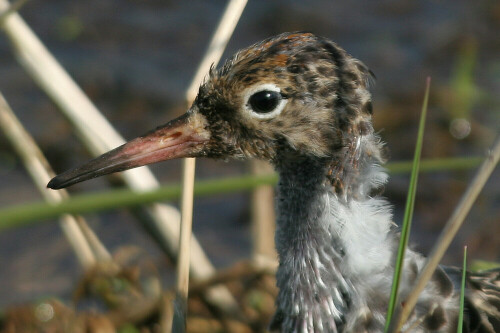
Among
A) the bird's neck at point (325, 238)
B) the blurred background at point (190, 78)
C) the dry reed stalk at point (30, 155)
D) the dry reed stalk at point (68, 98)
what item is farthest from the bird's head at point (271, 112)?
the blurred background at point (190, 78)

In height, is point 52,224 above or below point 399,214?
above

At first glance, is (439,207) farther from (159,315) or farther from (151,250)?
(159,315)

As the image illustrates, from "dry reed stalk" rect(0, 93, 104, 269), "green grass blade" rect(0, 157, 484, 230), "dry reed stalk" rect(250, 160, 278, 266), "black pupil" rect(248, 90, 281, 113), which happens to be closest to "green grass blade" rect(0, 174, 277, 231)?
"green grass blade" rect(0, 157, 484, 230)

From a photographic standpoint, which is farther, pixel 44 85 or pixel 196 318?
pixel 196 318

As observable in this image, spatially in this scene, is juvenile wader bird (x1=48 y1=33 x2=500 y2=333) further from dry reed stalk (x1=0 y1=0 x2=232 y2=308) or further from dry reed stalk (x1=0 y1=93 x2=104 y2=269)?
dry reed stalk (x1=0 y1=93 x2=104 y2=269)

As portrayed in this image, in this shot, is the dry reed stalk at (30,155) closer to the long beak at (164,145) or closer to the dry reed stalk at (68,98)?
the dry reed stalk at (68,98)

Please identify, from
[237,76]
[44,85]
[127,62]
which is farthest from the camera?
[127,62]

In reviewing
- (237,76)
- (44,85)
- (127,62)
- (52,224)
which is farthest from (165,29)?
(237,76)
